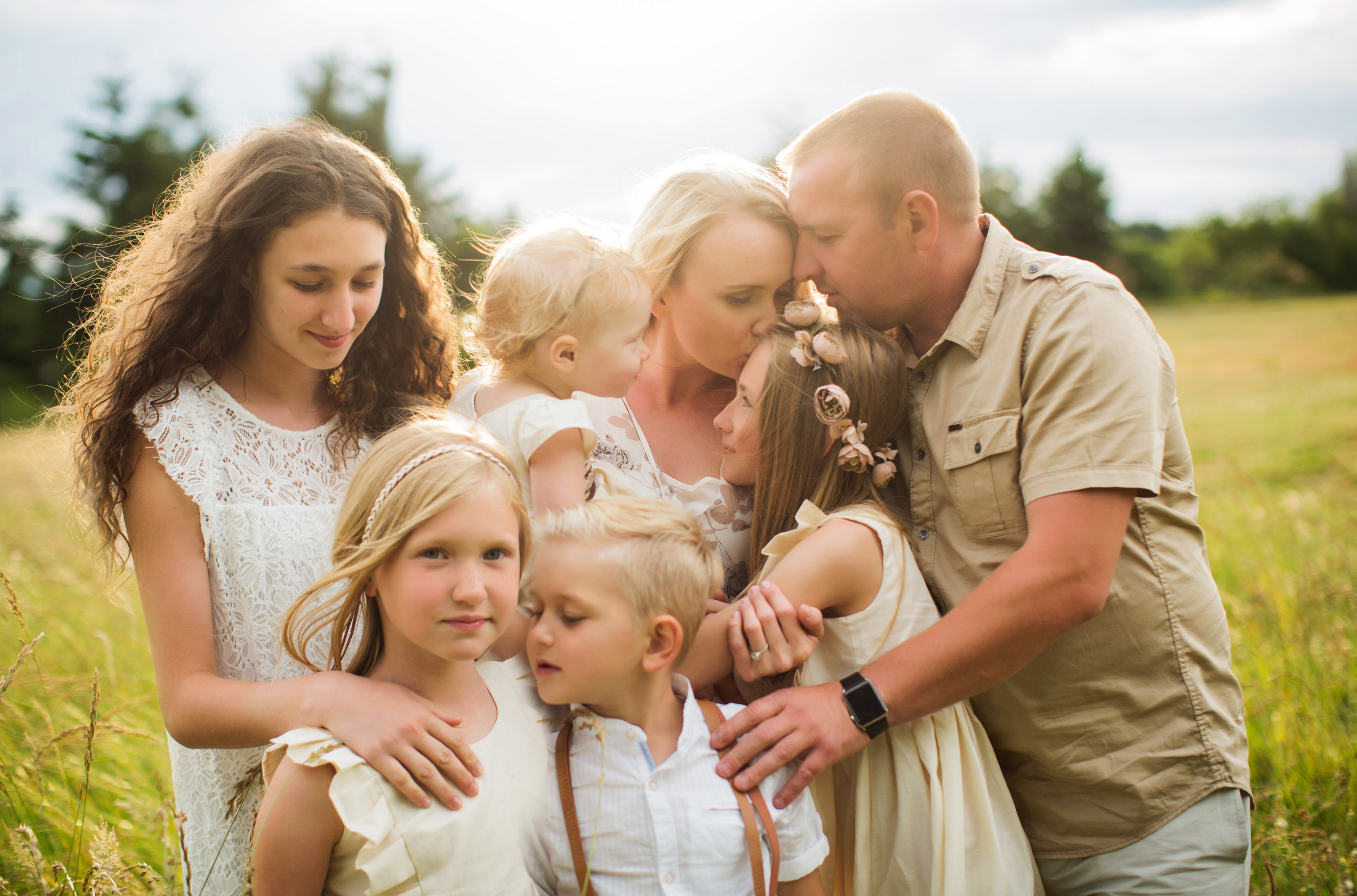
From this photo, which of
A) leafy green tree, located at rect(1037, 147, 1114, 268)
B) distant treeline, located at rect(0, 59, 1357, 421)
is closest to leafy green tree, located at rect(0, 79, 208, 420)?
distant treeline, located at rect(0, 59, 1357, 421)

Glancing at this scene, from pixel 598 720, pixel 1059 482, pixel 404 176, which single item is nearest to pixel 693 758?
pixel 598 720

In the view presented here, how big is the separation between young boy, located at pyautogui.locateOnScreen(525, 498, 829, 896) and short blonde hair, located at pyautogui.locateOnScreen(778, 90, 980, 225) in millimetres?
1432

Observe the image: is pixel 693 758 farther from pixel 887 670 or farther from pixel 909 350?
pixel 909 350

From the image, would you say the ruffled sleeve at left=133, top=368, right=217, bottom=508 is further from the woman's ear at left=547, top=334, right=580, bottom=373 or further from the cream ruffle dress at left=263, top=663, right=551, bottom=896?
the woman's ear at left=547, top=334, right=580, bottom=373

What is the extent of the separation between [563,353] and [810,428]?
2.70 feet

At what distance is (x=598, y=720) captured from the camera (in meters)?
2.21

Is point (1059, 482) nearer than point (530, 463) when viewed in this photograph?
Yes

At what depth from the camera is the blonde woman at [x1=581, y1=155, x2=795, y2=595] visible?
9.84 ft

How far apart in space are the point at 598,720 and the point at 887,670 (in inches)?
31.2

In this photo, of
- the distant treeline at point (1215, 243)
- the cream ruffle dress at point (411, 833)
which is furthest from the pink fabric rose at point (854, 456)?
the distant treeline at point (1215, 243)

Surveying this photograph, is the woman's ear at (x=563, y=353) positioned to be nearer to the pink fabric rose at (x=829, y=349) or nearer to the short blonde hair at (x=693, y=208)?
the short blonde hair at (x=693, y=208)

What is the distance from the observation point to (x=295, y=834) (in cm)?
188

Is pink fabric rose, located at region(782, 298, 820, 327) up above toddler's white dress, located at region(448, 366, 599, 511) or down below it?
above

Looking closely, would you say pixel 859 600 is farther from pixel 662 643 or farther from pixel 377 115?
pixel 377 115
